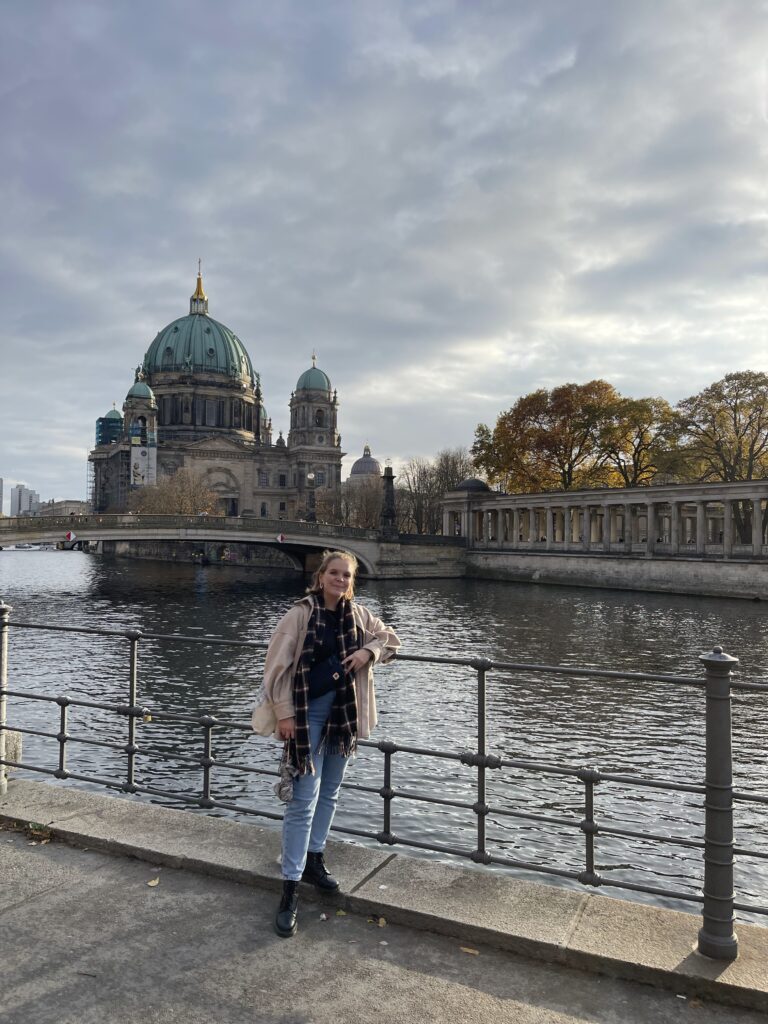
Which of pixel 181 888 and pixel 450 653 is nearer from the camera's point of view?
pixel 181 888

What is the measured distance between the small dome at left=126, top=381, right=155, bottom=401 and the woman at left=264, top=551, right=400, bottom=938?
409ft

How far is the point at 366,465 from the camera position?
573ft

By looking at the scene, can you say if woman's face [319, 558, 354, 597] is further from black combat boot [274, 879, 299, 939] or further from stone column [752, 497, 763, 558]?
stone column [752, 497, 763, 558]

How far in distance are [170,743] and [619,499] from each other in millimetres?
49611

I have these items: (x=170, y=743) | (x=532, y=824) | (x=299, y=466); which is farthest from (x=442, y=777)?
(x=299, y=466)

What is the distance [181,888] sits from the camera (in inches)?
203

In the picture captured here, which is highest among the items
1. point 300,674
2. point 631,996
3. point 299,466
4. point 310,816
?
point 299,466

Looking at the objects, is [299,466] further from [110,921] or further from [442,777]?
[110,921]

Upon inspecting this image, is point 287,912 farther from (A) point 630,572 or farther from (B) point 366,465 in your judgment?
(B) point 366,465

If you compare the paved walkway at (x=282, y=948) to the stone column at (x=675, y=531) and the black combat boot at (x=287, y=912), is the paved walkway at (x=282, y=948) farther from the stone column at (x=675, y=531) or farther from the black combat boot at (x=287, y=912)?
the stone column at (x=675, y=531)

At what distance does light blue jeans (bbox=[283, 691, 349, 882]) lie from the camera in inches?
190

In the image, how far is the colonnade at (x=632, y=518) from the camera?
52.2 metres

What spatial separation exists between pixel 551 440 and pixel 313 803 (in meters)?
65.2

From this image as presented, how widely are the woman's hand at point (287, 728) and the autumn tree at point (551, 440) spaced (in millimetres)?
61396
